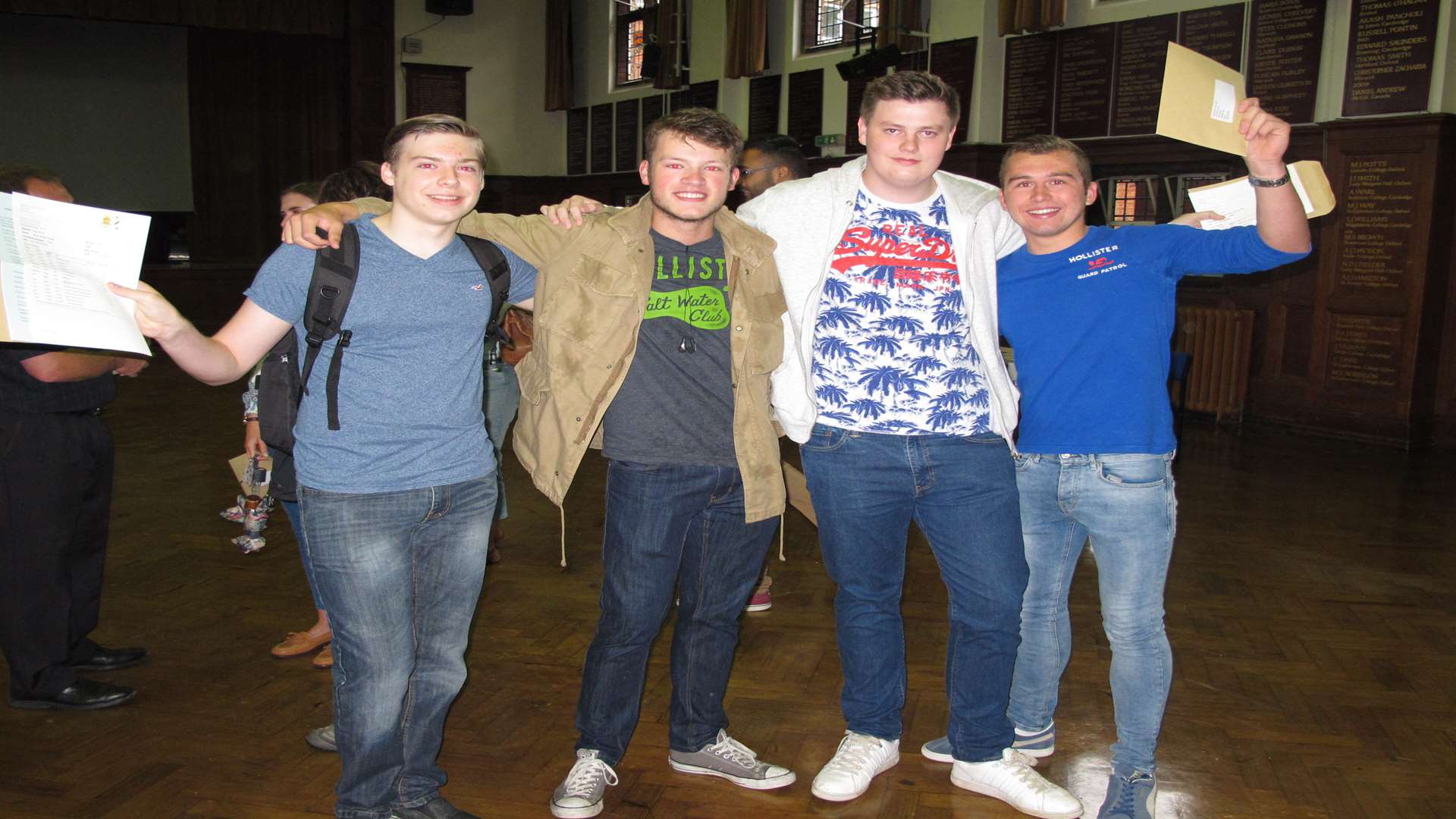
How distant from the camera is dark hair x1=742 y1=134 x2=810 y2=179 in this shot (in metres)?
4.00

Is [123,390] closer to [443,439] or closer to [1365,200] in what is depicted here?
[443,439]

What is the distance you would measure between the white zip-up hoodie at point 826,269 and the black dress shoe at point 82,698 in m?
2.02

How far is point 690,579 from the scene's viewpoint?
8.45ft

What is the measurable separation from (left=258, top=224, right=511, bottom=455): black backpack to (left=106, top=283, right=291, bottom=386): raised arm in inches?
3.1

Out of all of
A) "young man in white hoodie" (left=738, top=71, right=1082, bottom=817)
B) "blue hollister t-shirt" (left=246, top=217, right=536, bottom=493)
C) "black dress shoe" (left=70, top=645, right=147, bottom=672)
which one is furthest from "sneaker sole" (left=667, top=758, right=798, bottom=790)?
"black dress shoe" (left=70, top=645, right=147, bottom=672)

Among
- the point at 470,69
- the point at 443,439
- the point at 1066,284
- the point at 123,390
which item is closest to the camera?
the point at 443,439

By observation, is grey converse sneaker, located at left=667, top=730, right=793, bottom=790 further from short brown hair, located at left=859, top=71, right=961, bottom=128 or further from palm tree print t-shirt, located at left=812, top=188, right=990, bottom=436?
short brown hair, located at left=859, top=71, right=961, bottom=128

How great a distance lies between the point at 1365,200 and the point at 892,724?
6502 millimetres

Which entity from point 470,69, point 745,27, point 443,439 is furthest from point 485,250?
point 470,69

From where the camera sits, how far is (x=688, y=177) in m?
2.36

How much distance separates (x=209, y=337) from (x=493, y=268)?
0.55 m

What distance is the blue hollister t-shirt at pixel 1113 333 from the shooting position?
2379 millimetres

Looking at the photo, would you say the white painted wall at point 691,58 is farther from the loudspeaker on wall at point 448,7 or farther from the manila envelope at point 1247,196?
the manila envelope at point 1247,196

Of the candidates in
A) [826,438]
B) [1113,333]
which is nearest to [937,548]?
[826,438]
